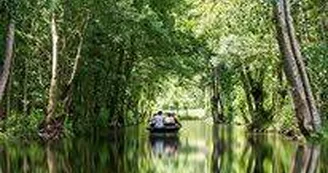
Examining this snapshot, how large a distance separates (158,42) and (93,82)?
6.27 meters

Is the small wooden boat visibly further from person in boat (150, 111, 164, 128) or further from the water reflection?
the water reflection

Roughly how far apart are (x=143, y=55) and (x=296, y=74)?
23.4 meters

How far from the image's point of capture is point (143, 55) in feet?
153

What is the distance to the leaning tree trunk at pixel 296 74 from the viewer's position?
78.6ft

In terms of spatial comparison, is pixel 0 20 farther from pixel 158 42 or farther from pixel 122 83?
pixel 122 83

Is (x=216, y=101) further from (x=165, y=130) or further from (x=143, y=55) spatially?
(x=165, y=130)

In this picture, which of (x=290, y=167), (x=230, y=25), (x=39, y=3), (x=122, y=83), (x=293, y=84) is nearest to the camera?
(x=290, y=167)

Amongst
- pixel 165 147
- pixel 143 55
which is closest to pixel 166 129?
pixel 143 55

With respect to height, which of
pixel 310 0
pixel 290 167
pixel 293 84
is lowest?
pixel 290 167

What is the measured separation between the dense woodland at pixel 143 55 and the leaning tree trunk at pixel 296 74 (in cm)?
3

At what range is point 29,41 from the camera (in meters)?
35.1

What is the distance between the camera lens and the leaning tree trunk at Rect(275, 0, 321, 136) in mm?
23953

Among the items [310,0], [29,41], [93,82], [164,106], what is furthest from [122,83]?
[164,106]

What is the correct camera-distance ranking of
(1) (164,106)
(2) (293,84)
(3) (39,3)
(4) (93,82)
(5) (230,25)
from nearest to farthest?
(3) (39,3)
(2) (293,84)
(5) (230,25)
(4) (93,82)
(1) (164,106)
